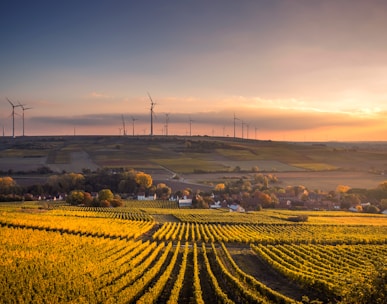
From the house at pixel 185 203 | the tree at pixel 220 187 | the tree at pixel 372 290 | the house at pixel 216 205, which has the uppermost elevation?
the tree at pixel 372 290

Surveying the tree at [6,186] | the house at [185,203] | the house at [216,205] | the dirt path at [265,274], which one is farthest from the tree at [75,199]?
the dirt path at [265,274]

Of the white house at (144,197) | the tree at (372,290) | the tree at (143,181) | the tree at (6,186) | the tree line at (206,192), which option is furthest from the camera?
the tree at (143,181)

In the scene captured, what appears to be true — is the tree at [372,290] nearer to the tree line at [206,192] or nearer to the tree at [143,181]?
the tree line at [206,192]

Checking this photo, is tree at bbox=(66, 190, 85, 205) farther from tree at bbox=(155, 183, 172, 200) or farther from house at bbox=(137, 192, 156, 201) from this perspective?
tree at bbox=(155, 183, 172, 200)

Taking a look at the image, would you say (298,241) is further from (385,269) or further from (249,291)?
(385,269)

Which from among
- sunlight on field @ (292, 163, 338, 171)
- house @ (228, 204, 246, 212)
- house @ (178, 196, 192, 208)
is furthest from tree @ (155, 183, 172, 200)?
sunlight on field @ (292, 163, 338, 171)

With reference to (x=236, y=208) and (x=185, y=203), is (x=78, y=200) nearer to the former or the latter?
(x=185, y=203)
